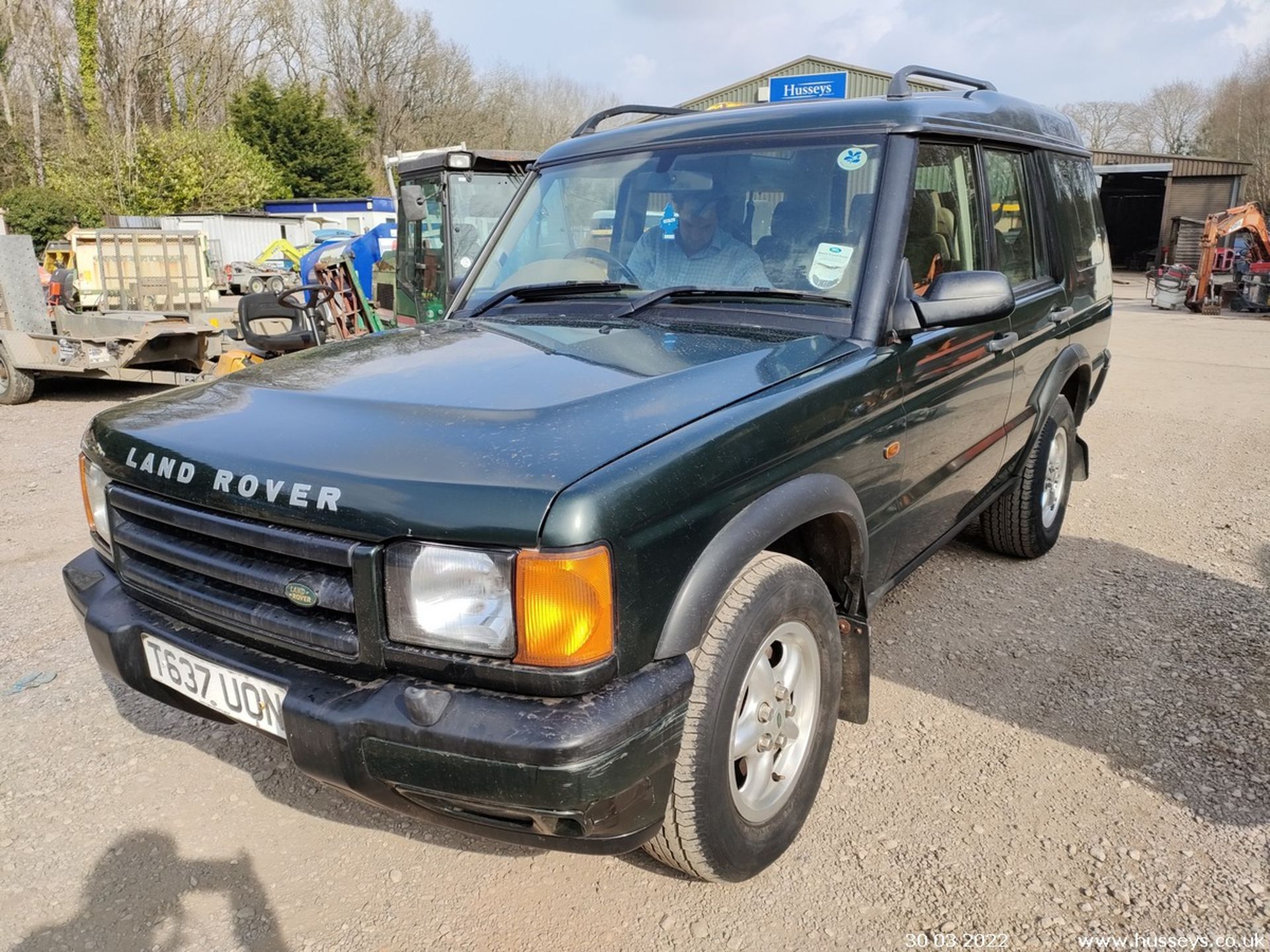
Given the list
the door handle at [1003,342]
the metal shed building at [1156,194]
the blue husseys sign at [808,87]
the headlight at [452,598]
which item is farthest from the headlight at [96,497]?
the metal shed building at [1156,194]

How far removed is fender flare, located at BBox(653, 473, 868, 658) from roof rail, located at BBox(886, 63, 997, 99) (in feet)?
5.25

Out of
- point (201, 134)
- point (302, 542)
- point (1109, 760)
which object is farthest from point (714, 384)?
point (201, 134)

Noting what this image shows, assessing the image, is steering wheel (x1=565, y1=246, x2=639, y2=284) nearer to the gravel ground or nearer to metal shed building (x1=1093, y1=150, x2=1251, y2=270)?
the gravel ground

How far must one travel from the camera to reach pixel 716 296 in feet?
9.71

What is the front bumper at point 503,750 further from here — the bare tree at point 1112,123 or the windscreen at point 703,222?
the bare tree at point 1112,123

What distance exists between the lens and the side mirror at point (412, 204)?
Result: 9.05 metres

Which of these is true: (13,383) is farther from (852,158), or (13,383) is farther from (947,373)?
(947,373)

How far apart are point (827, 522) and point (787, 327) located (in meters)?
0.60

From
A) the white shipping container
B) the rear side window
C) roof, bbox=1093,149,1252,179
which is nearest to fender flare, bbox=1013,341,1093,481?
the rear side window

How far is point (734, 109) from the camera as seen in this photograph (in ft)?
11.1

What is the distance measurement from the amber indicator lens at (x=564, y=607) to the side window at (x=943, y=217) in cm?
166

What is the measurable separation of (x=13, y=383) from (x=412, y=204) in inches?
178

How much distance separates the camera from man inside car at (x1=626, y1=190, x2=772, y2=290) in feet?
9.81

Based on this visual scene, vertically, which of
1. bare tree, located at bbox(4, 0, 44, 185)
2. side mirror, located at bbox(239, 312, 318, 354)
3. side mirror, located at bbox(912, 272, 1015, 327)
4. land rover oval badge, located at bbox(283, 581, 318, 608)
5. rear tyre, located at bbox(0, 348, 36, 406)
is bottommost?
rear tyre, located at bbox(0, 348, 36, 406)
